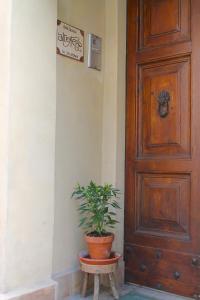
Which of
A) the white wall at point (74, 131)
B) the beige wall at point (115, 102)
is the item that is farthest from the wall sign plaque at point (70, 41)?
the beige wall at point (115, 102)

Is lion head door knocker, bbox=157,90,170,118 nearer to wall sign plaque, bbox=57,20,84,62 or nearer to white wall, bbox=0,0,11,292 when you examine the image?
wall sign plaque, bbox=57,20,84,62

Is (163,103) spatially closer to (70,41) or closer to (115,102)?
(115,102)

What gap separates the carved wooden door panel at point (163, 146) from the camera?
102 inches

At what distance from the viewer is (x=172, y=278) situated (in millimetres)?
2637

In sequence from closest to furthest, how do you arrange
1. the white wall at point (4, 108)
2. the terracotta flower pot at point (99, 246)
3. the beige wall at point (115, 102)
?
the white wall at point (4, 108), the terracotta flower pot at point (99, 246), the beige wall at point (115, 102)

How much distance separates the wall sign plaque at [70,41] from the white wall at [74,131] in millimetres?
45

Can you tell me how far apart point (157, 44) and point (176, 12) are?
25 cm

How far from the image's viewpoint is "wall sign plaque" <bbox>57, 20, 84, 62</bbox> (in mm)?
2605

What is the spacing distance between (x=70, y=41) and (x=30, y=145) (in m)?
0.83

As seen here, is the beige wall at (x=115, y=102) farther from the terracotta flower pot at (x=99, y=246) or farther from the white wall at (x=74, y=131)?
the terracotta flower pot at (x=99, y=246)

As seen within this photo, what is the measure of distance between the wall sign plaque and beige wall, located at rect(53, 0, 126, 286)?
0.05 metres

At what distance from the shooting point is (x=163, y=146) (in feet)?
9.05

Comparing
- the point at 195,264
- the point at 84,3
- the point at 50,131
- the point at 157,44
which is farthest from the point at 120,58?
the point at 195,264

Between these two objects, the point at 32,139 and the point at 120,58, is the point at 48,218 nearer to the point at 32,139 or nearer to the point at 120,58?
the point at 32,139
